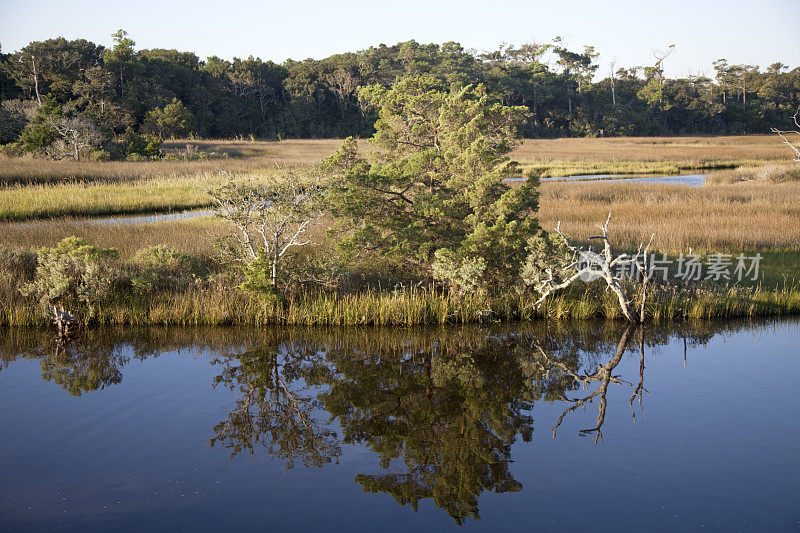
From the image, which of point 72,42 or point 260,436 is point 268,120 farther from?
point 260,436

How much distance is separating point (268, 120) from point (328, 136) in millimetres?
7481

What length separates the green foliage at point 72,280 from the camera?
13.6 meters

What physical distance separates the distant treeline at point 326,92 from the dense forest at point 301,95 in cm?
15

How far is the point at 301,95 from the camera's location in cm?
7950

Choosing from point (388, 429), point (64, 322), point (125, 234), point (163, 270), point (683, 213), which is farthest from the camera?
point (683, 213)

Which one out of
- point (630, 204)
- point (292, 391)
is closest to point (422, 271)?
point (292, 391)

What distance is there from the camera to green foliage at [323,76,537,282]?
14.5 metres

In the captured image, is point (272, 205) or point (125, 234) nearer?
point (272, 205)

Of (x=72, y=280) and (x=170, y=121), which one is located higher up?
(x=170, y=121)

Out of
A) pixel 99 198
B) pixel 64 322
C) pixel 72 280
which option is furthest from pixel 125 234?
pixel 99 198

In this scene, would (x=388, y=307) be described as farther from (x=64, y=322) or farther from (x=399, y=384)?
(x=64, y=322)

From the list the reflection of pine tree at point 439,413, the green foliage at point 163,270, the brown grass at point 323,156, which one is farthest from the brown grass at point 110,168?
the reflection of pine tree at point 439,413

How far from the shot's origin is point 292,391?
10484mm

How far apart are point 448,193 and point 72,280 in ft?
28.7
